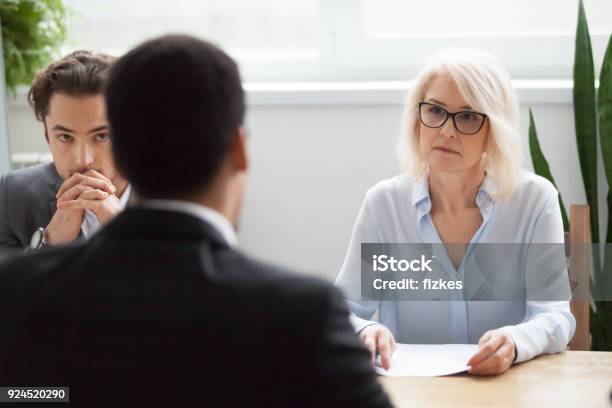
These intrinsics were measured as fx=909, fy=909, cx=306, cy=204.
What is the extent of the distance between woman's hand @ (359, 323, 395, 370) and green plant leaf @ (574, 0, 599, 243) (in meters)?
1.45

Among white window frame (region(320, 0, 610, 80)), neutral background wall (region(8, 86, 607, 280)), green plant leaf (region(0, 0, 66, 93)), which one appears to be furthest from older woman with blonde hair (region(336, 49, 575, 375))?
green plant leaf (region(0, 0, 66, 93))

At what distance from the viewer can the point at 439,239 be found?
2.31 meters

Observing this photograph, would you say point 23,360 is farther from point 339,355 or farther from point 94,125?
point 94,125

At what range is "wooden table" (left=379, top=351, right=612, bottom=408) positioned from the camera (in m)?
1.66

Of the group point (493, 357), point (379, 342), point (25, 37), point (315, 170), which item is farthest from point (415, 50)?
point (493, 357)

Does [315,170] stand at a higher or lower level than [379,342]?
higher

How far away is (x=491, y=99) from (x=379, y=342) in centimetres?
72

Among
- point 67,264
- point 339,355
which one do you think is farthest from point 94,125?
point 339,355

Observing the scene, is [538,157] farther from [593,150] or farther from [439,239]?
[439,239]

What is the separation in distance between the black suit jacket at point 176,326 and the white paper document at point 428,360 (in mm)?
851

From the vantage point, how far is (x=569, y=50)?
3.43 meters

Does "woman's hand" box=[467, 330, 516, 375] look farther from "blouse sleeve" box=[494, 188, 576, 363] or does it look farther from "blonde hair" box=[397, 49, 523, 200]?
"blonde hair" box=[397, 49, 523, 200]

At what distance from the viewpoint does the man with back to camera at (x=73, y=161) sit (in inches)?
85.4

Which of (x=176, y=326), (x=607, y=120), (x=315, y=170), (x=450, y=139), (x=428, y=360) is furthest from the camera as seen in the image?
(x=315, y=170)
